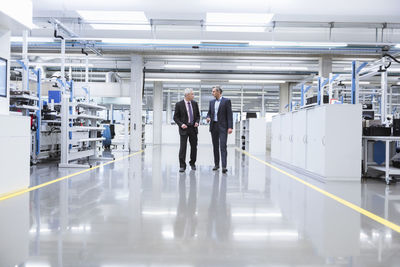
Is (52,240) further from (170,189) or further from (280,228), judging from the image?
(170,189)

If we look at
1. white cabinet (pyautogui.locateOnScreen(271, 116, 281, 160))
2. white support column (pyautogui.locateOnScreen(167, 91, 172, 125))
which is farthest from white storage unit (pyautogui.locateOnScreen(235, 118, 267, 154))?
white support column (pyautogui.locateOnScreen(167, 91, 172, 125))

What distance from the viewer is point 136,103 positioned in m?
12.1

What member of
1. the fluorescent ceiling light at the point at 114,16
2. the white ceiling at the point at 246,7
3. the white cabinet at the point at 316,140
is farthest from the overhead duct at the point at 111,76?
the white cabinet at the point at 316,140

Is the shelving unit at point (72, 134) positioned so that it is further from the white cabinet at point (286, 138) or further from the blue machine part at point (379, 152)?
the blue machine part at point (379, 152)

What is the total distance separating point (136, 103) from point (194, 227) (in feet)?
32.9

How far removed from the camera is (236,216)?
2.89 meters

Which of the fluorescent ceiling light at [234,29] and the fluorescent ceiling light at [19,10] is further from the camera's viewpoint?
the fluorescent ceiling light at [234,29]

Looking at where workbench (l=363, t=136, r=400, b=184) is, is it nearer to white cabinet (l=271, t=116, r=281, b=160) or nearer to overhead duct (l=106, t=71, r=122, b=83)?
white cabinet (l=271, t=116, r=281, b=160)

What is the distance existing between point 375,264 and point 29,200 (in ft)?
10.5

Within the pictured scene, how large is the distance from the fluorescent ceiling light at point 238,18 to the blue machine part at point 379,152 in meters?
4.56

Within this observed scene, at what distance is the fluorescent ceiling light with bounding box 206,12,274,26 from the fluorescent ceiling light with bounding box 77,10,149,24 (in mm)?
1958

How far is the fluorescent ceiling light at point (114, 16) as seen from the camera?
8.87m

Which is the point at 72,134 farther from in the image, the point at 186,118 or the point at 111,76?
the point at 111,76

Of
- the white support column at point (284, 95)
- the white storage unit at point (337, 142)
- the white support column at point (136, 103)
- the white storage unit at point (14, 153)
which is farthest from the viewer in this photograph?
the white support column at point (284, 95)
